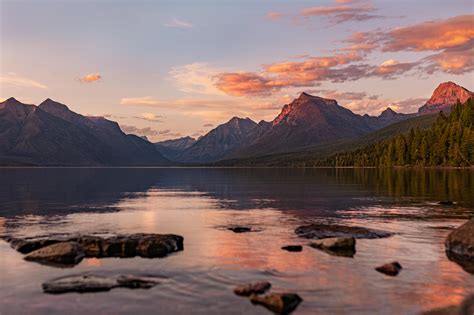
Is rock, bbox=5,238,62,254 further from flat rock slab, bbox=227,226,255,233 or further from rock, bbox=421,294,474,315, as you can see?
rock, bbox=421,294,474,315

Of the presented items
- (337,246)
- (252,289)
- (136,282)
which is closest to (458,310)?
(252,289)

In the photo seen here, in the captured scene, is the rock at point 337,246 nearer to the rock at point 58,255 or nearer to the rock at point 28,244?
the rock at point 58,255

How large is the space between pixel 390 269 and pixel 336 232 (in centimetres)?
1474

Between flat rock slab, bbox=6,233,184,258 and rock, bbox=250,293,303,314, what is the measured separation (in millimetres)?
13296

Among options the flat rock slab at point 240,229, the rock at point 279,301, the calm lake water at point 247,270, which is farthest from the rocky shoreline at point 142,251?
the flat rock slab at point 240,229

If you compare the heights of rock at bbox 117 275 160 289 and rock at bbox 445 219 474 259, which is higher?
rock at bbox 445 219 474 259

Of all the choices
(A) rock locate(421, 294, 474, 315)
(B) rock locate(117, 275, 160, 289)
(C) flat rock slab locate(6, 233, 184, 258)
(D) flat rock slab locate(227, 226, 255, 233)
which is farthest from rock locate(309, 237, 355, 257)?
(B) rock locate(117, 275, 160, 289)

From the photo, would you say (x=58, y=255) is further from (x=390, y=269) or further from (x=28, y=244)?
(x=390, y=269)

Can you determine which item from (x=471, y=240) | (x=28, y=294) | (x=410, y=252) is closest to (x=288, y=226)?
(x=410, y=252)

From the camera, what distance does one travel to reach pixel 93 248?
34.5 m

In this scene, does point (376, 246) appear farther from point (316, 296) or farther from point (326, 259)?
Result: point (316, 296)

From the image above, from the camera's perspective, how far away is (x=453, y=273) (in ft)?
91.2

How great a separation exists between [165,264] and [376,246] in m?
17.1

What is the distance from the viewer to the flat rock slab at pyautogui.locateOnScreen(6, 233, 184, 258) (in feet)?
111
